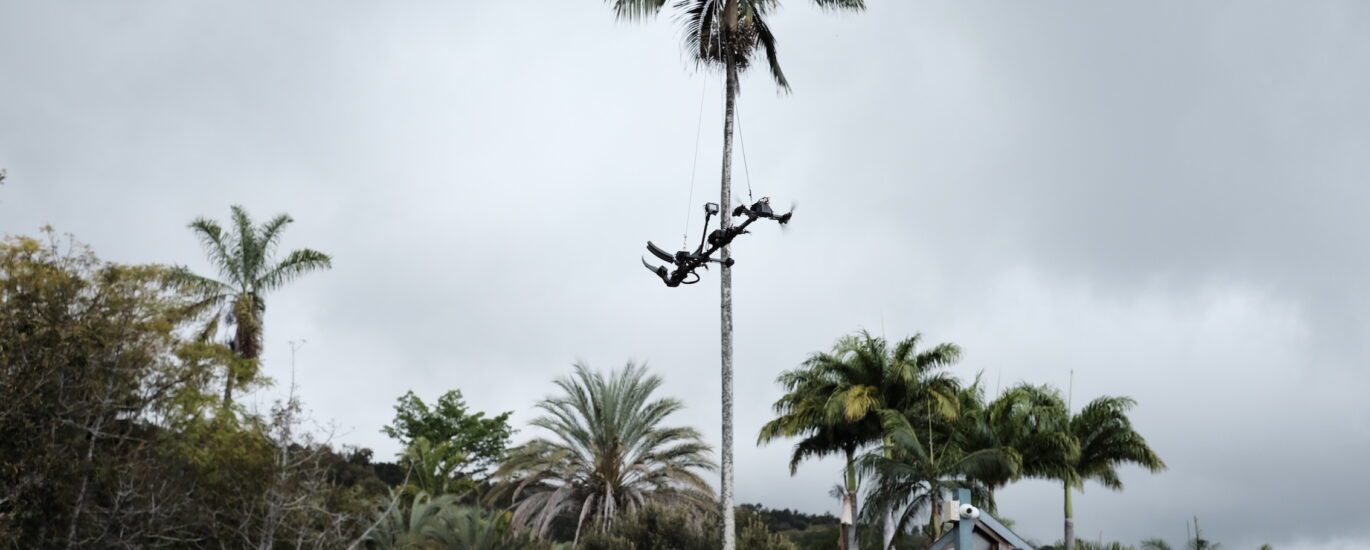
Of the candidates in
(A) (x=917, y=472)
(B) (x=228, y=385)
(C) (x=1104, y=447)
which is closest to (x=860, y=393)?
(A) (x=917, y=472)

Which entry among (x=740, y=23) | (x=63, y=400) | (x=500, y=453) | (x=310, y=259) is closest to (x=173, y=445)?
(x=63, y=400)

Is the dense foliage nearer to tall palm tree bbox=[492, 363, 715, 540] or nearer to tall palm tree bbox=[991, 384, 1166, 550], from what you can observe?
tall palm tree bbox=[492, 363, 715, 540]

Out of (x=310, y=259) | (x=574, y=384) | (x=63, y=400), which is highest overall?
(x=310, y=259)

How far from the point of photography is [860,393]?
36844mm

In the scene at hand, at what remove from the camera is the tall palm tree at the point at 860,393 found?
37375mm

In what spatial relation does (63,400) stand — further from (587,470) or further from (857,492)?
(857,492)

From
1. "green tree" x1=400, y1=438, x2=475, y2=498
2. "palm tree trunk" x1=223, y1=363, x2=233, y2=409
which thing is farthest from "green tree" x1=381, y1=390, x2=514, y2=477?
"palm tree trunk" x1=223, y1=363, x2=233, y2=409

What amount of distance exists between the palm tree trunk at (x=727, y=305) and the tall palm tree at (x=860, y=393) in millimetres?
12043

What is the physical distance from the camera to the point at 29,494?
1033 inches

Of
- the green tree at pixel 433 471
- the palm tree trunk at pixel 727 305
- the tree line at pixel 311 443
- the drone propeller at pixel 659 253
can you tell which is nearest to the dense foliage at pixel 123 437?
the tree line at pixel 311 443

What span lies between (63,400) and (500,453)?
39.1m

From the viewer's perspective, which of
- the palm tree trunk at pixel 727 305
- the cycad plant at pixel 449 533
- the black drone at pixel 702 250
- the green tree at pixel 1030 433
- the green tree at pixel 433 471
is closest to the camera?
the black drone at pixel 702 250

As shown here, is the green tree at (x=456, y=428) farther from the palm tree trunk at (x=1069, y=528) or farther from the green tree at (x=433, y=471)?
the palm tree trunk at (x=1069, y=528)

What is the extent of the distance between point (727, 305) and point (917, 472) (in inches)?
410
